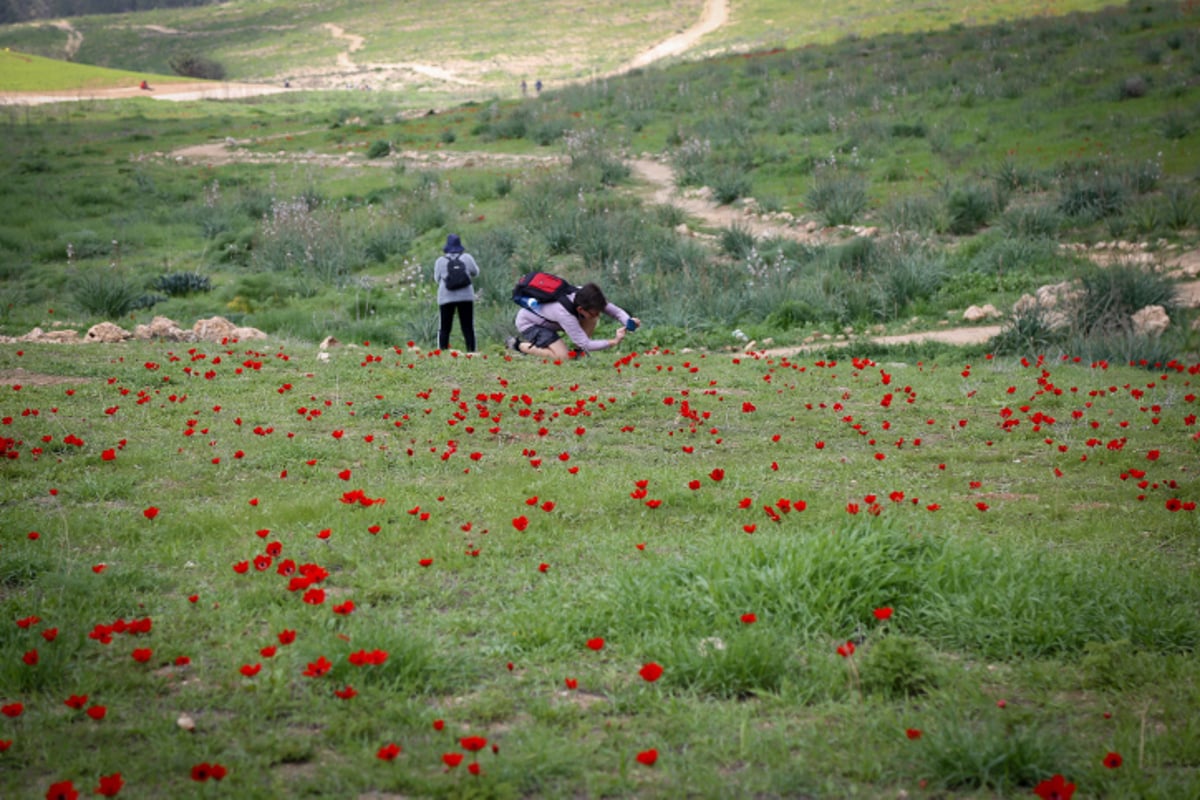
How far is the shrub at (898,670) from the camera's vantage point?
3709 mm

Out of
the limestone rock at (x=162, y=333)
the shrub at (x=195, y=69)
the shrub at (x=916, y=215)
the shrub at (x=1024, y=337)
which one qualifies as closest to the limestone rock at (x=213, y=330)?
the limestone rock at (x=162, y=333)

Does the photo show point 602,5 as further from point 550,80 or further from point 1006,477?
point 1006,477

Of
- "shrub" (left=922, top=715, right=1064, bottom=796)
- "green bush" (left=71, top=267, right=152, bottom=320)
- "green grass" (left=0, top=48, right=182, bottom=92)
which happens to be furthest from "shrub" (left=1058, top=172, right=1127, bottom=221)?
"green grass" (left=0, top=48, right=182, bottom=92)

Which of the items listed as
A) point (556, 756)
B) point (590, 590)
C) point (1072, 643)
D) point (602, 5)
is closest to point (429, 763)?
point (556, 756)

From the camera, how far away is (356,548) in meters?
5.02

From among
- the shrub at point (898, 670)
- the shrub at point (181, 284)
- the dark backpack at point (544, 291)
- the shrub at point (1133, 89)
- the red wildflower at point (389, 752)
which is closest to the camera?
the red wildflower at point (389, 752)

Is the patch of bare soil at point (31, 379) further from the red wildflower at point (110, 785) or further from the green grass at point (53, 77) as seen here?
the green grass at point (53, 77)

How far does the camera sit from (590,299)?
32.9 feet

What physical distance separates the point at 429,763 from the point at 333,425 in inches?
188

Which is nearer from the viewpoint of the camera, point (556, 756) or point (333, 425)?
point (556, 756)

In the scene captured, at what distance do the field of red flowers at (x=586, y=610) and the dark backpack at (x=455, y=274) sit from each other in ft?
14.0

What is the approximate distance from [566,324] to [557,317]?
0.18 meters

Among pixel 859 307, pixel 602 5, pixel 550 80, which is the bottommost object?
pixel 859 307

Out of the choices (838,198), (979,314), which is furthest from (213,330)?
(838,198)
